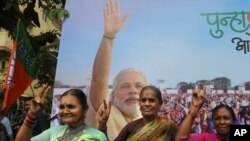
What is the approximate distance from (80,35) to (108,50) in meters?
0.38

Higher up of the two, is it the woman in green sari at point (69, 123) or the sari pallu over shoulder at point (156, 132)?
the woman in green sari at point (69, 123)

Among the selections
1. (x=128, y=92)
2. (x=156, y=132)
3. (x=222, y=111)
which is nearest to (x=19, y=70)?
(x=128, y=92)

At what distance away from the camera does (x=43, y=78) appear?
26.5 feet

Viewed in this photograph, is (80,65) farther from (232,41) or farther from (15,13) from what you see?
(15,13)

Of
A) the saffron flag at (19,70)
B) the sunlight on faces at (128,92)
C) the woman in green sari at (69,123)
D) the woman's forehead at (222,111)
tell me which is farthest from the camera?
the sunlight on faces at (128,92)

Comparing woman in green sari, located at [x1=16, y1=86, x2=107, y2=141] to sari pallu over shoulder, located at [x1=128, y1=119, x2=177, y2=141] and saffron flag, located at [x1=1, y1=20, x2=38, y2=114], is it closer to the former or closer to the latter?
sari pallu over shoulder, located at [x1=128, y1=119, x2=177, y2=141]

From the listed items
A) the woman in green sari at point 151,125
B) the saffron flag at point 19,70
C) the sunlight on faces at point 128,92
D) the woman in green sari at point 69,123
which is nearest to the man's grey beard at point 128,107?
the sunlight on faces at point 128,92

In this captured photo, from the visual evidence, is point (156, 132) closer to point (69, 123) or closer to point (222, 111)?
point (222, 111)

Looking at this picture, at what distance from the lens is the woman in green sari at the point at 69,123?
2.74 m

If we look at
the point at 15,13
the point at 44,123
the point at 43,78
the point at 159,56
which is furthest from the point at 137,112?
the point at 43,78

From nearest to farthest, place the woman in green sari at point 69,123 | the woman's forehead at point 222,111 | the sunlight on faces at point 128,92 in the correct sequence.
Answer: the woman in green sari at point 69,123, the woman's forehead at point 222,111, the sunlight on faces at point 128,92

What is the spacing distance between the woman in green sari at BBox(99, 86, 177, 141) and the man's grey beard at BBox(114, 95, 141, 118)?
2.06ft

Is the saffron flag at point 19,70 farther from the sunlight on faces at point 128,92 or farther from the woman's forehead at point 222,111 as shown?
the woman's forehead at point 222,111

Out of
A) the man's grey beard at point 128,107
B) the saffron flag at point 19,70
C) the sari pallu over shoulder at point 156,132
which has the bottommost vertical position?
the sari pallu over shoulder at point 156,132
